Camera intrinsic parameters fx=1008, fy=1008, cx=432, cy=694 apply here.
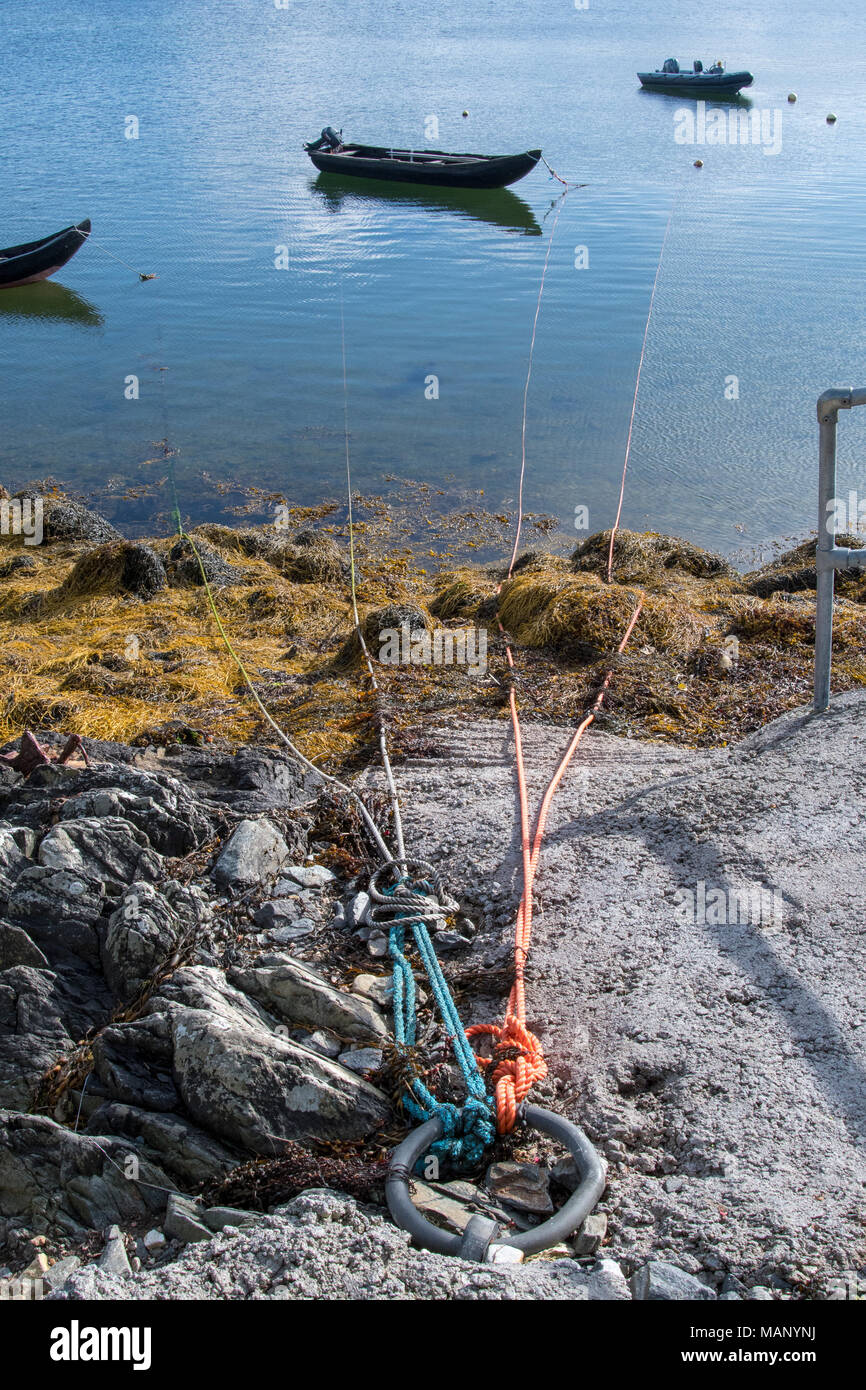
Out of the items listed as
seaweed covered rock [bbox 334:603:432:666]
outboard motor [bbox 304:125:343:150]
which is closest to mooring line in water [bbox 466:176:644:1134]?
seaweed covered rock [bbox 334:603:432:666]

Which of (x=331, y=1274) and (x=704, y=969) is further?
(x=704, y=969)

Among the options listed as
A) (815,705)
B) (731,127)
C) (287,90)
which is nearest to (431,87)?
(287,90)

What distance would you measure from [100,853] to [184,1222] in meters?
1.56

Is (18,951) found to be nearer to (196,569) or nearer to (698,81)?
(196,569)

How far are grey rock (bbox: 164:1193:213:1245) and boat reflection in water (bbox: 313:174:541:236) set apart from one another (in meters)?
25.5

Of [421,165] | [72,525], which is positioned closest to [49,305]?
[421,165]

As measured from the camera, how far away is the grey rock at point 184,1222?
2494 millimetres

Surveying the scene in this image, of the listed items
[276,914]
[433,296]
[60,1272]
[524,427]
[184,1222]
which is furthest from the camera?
[433,296]

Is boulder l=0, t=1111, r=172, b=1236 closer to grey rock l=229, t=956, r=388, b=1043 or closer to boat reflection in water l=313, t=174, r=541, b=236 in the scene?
grey rock l=229, t=956, r=388, b=1043

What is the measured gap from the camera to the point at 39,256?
20781 millimetres

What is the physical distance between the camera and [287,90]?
134ft

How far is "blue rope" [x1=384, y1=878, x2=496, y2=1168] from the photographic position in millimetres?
2768

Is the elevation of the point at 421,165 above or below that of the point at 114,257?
above

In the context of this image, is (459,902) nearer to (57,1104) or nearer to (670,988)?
(670,988)
